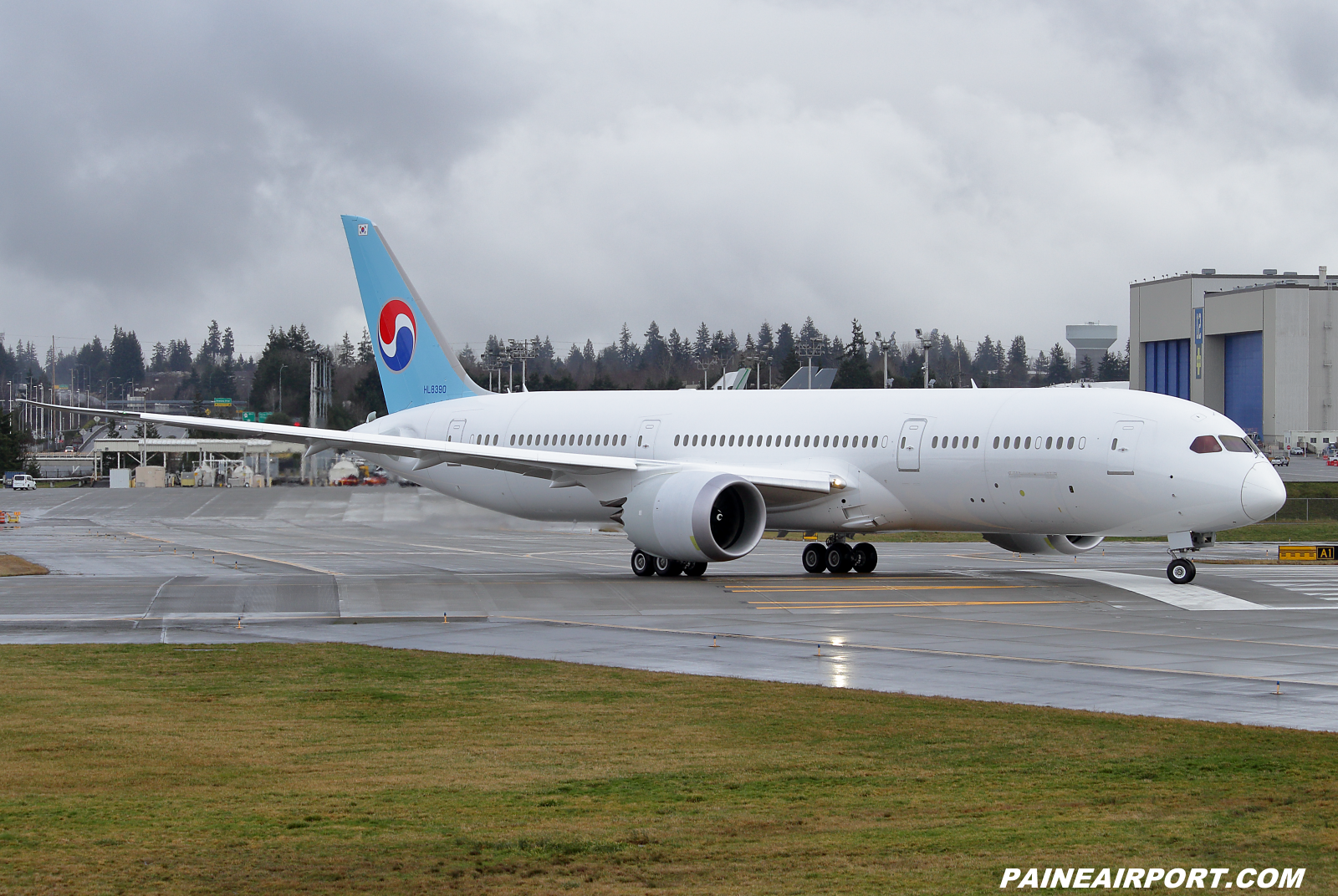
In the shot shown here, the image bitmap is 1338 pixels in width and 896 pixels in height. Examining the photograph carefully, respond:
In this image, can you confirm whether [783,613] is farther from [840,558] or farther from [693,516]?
[840,558]

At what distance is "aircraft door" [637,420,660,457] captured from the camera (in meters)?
34.9

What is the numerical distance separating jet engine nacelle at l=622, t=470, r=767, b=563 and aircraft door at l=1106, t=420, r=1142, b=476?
7.03 meters

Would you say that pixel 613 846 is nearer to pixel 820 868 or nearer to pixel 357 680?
pixel 820 868

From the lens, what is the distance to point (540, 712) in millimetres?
14039

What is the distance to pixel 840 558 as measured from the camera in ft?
109

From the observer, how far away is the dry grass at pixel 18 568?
33.1 meters

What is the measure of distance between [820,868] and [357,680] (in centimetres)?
905

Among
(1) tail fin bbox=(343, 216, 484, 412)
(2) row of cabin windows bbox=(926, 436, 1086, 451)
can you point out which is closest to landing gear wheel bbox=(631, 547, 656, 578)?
(2) row of cabin windows bbox=(926, 436, 1086, 451)

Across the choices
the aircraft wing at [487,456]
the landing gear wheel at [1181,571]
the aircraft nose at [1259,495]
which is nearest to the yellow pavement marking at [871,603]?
the landing gear wheel at [1181,571]

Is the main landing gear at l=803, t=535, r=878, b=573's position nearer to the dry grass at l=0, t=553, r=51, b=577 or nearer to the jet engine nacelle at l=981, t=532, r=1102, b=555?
the jet engine nacelle at l=981, t=532, r=1102, b=555

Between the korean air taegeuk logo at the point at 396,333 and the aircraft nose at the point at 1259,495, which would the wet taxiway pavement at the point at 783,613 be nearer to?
the aircraft nose at the point at 1259,495

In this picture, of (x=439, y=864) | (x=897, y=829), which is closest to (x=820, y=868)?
(x=897, y=829)

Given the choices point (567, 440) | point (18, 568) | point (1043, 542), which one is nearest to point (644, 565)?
point (567, 440)

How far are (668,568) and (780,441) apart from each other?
3878mm
